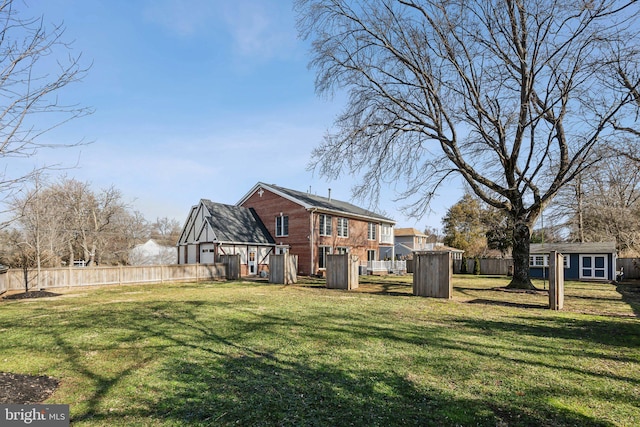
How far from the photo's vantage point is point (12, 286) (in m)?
17.0

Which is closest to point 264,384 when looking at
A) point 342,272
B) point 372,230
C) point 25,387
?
point 25,387

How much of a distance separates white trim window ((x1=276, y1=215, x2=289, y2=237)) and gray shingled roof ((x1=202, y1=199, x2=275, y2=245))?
3.18 ft

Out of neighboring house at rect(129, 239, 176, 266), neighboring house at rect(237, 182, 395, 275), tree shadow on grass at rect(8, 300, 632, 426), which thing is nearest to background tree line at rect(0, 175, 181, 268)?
neighboring house at rect(129, 239, 176, 266)

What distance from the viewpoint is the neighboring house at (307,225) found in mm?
27703

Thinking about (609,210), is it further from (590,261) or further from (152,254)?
(152,254)

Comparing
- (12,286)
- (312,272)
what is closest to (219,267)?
(312,272)

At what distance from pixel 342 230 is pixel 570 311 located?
20.5 m

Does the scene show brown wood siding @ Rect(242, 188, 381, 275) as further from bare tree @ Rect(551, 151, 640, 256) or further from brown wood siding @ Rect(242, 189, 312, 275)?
bare tree @ Rect(551, 151, 640, 256)

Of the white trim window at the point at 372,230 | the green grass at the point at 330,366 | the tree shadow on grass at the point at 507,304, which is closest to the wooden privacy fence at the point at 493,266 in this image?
the white trim window at the point at 372,230

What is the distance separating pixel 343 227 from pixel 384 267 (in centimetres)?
610

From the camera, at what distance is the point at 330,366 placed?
561 cm

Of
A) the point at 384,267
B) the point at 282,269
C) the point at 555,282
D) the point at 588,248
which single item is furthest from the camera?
the point at 384,267

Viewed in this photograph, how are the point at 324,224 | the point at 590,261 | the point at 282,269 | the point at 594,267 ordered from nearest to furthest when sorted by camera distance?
the point at 282,269
the point at 594,267
the point at 590,261
the point at 324,224

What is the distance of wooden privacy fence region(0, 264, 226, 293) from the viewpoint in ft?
56.3
